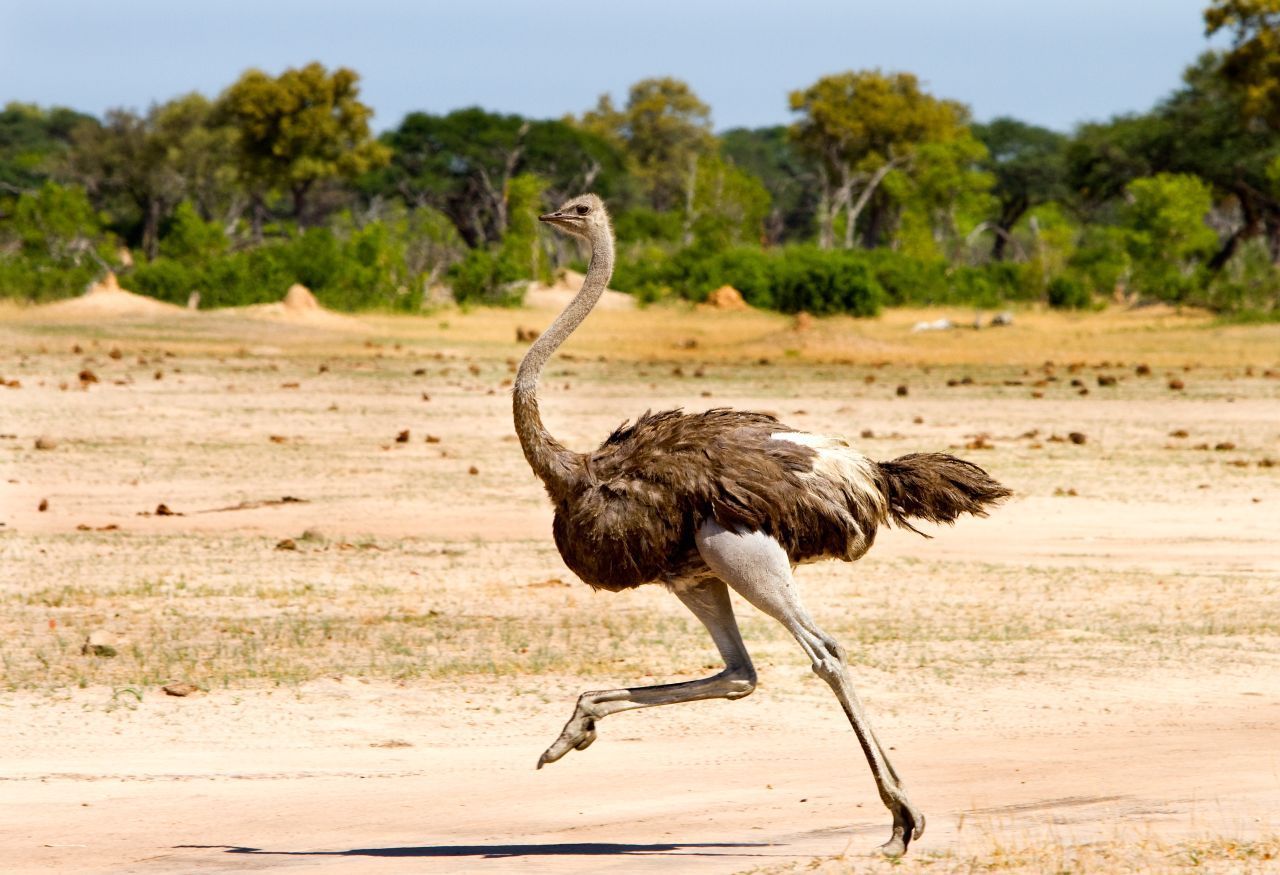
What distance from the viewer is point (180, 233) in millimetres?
41781

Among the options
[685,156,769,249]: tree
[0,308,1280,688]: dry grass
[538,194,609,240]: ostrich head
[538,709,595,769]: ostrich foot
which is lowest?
[0,308,1280,688]: dry grass

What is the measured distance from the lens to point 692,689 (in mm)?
5172

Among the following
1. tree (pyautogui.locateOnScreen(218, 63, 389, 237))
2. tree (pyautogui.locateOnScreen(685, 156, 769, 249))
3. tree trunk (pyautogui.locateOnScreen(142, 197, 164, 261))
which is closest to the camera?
tree (pyautogui.locateOnScreen(218, 63, 389, 237))

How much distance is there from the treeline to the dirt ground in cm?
2109

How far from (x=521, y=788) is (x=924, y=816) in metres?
1.32

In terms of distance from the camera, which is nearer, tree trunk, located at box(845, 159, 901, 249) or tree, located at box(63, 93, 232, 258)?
tree trunk, located at box(845, 159, 901, 249)

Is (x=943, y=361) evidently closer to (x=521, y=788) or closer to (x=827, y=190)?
(x=521, y=788)

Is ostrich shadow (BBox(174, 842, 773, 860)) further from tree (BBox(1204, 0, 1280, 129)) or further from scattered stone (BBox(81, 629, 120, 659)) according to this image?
tree (BBox(1204, 0, 1280, 129))

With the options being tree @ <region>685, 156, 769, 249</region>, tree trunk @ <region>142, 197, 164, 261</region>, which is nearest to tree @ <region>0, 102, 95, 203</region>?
tree trunk @ <region>142, 197, 164, 261</region>

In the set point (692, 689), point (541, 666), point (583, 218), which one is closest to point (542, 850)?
point (692, 689)

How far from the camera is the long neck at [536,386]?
17.4 feet

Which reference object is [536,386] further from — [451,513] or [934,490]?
[451,513]

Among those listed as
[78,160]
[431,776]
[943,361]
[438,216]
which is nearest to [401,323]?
[943,361]

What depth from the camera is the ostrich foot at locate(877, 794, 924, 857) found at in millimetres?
4691
